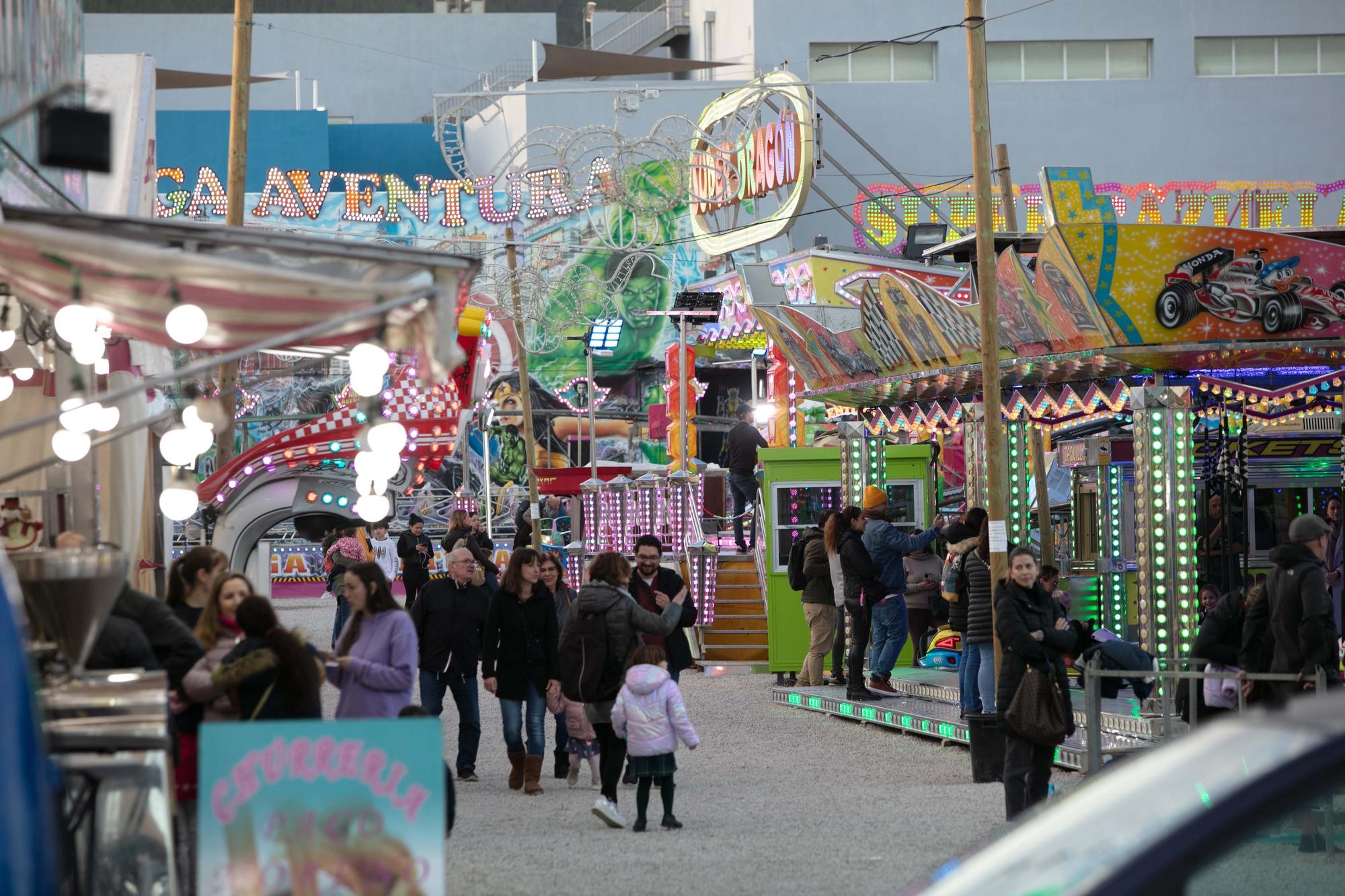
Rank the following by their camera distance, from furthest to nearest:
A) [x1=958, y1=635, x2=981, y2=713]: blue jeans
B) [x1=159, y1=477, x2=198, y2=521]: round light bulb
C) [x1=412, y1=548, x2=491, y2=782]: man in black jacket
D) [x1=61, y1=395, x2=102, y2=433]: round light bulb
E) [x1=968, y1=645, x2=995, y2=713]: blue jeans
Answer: [x1=958, y1=635, x2=981, y2=713]: blue jeans, [x1=968, y1=645, x2=995, y2=713]: blue jeans, [x1=412, y1=548, x2=491, y2=782]: man in black jacket, [x1=159, y1=477, x2=198, y2=521]: round light bulb, [x1=61, y1=395, x2=102, y2=433]: round light bulb

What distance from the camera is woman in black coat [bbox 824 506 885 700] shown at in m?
15.2

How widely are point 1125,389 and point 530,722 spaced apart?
7.48m

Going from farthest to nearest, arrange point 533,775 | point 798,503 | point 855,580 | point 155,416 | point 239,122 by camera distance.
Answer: point 798,503
point 855,580
point 239,122
point 533,775
point 155,416

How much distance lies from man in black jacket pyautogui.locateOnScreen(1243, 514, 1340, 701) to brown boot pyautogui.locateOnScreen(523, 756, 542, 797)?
15.6 feet

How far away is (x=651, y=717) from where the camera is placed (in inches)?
388

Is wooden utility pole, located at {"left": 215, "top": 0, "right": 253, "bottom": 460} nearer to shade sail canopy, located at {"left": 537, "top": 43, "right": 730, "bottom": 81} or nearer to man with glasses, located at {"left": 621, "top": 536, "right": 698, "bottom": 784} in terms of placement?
man with glasses, located at {"left": 621, "top": 536, "right": 698, "bottom": 784}

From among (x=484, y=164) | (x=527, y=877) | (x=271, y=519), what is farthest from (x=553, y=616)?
(x=484, y=164)

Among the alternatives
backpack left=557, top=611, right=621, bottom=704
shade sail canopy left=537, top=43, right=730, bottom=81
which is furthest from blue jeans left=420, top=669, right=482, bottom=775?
shade sail canopy left=537, top=43, right=730, bottom=81

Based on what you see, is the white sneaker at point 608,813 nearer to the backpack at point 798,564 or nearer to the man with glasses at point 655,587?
the man with glasses at point 655,587

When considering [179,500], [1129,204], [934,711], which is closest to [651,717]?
[179,500]

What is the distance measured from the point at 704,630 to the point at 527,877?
39.8 feet

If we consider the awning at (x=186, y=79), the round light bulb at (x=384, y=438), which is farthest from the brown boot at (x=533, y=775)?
the awning at (x=186, y=79)

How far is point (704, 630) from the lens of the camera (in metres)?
20.9

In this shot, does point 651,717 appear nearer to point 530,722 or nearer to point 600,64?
point 530,722
